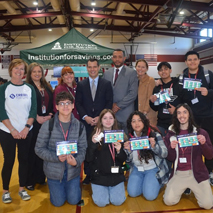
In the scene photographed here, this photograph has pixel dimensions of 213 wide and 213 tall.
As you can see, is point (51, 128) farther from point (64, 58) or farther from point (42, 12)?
point (42, 12)

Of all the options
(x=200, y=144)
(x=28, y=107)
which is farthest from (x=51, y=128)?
(x=200, y=144)

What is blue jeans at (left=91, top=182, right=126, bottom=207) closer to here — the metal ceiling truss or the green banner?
the green banner

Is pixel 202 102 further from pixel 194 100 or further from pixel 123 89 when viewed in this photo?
pixel 123 89

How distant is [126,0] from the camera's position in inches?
368

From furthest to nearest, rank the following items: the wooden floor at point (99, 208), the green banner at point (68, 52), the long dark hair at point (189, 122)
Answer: the green banner at point (68, 52) < the long dark hair at point (189, 122) < the wooden floor at point (99, 208)

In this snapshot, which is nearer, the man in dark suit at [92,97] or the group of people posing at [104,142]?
the group of people posing at [104,142]

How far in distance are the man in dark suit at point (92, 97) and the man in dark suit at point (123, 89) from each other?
0.21 meters

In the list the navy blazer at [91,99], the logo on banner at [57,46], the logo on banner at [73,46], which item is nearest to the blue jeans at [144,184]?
the navy blazer at [91,99]

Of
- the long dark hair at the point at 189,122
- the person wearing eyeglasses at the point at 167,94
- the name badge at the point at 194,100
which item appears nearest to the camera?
the long dark hair at the point at 189,122

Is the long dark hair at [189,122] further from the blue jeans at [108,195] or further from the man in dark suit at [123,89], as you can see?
the blue jeans at [108,195]

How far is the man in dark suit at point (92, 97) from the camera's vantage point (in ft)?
13.0

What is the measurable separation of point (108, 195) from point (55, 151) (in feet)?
3.03

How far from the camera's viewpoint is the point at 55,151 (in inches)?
126

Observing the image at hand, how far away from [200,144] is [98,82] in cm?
181
